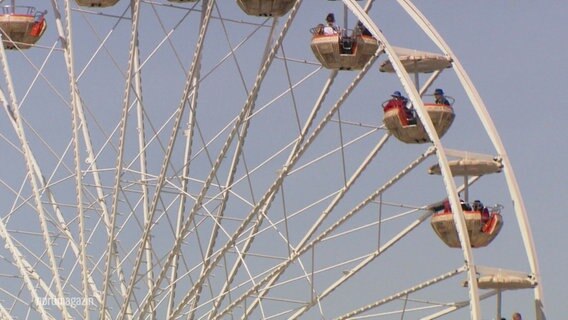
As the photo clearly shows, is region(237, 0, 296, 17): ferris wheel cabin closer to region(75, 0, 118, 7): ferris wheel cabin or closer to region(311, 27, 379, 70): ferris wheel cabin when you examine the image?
region(311, 27, 379, 70): ferris wheel cabin

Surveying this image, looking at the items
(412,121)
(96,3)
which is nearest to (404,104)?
(412,121)

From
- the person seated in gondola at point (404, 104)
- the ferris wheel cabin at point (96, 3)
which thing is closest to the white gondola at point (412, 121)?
the person seated in gondola at point (404, 104)

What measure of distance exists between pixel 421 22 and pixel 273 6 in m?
2.59

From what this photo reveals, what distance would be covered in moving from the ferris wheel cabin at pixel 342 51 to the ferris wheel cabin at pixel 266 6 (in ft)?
3.12

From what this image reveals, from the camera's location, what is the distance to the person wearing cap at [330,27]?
3616 cm

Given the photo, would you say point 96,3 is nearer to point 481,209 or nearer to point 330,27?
point 330,27

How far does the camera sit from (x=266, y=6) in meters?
35.4

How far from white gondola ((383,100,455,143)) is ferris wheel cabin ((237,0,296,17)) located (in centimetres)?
242

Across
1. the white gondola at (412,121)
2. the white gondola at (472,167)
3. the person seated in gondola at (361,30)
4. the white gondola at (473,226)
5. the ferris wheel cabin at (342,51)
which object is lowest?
the white gondola at (473,226)

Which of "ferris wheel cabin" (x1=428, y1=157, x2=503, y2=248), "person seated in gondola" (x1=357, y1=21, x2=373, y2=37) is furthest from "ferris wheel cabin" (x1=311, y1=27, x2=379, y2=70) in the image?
"ferris wheel cabin" (x1=428, y1=157, x2=503, y2=248)

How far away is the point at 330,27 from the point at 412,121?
2.41 meters

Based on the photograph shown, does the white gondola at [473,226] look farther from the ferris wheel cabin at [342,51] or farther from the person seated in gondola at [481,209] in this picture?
the ferris wheel cabin at [342,51]

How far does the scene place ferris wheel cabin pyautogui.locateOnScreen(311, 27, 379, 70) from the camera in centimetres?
3584

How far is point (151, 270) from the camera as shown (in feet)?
125
